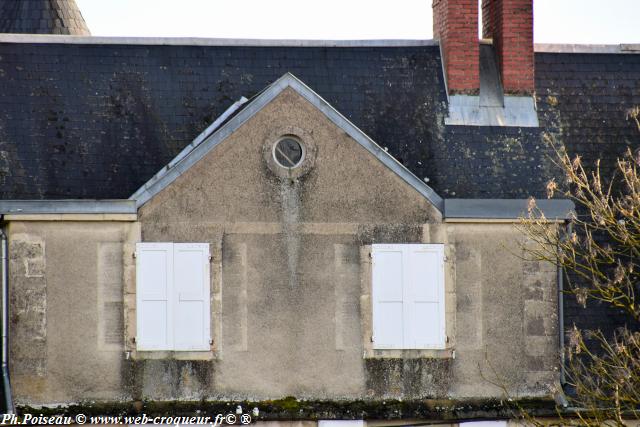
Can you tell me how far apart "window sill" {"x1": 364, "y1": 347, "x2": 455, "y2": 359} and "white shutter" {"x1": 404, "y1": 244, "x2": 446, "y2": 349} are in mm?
75

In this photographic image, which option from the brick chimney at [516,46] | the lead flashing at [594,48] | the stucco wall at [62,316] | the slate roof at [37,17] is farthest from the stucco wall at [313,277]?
the slate roof at [37,17]

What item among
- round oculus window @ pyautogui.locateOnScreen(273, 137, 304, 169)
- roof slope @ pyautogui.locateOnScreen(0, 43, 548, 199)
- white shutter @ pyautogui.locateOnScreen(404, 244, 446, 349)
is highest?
roof slope @ pyautogui.locateOnScreen(0, 43, 548, 199)

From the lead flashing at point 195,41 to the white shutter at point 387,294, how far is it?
4880 mm

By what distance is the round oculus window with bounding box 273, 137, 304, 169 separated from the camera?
57.6 feet

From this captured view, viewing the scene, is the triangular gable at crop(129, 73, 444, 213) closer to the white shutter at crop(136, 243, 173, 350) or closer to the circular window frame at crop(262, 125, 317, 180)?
the circular window frame at crop(262, 125, 317, 180)

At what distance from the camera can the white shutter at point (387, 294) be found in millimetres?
17672

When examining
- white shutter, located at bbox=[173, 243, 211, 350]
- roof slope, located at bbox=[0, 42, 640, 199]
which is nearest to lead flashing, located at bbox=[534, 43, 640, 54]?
roof slope, located at bbox=[0, 42, 640, 199]

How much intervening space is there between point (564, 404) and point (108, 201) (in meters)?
6.87

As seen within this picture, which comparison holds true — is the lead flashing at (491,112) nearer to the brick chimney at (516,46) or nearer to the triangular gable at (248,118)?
the brick chimney at (516,46)

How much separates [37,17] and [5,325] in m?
10.6

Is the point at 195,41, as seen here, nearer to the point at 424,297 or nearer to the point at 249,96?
the point at 249,96

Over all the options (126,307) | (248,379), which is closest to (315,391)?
(248,379)

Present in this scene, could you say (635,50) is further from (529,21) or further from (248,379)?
(248,379)

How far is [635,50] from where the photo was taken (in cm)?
2198
